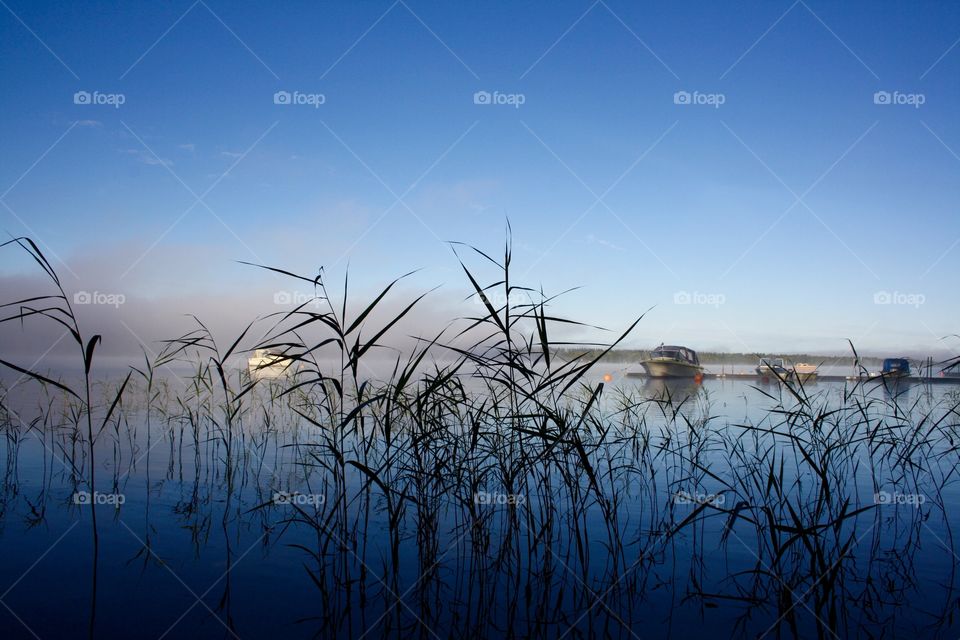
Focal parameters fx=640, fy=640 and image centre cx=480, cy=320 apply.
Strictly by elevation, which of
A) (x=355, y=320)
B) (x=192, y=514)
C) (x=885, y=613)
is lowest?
(x=885, y=613)

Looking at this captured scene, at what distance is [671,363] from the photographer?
30141 millimetres

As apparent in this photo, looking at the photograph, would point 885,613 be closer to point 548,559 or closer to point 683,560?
point 683,560

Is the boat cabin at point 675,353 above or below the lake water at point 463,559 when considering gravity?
above

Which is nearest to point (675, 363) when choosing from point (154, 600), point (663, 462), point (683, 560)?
point (663, 462)

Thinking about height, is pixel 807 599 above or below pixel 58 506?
below

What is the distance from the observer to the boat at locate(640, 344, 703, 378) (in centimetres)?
3008

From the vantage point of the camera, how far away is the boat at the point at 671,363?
98.7 feet

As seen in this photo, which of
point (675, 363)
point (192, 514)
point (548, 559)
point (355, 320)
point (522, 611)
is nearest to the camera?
point (522, 611)

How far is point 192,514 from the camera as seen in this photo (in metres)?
6.32

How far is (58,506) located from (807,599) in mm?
6899
